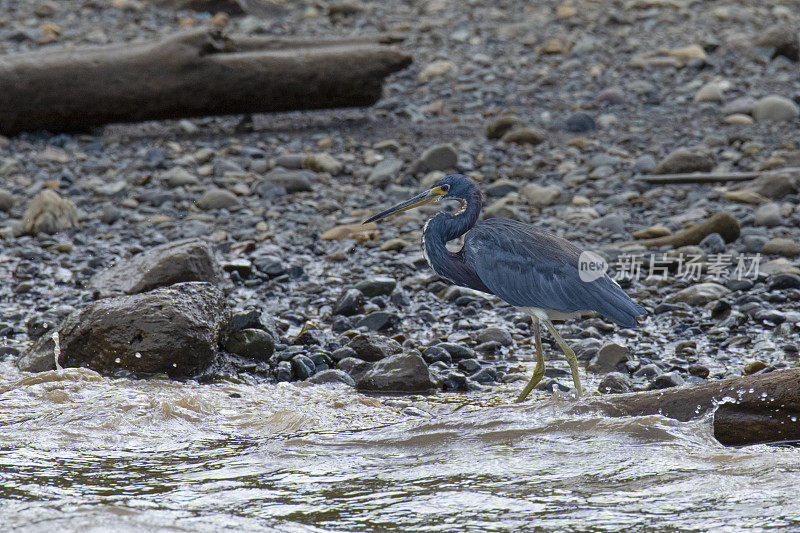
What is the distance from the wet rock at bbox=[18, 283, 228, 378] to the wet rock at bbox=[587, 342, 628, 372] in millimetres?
2299

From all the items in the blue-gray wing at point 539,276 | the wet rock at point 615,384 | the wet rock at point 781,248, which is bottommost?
the wet rock at point 615,384

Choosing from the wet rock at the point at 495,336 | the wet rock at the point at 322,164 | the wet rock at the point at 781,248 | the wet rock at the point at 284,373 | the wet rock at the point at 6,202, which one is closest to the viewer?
the wet rock at the point at 284,373

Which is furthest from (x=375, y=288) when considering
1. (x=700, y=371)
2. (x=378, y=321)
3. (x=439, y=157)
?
(x=439, y=157)

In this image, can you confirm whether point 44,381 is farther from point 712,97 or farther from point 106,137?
point 712,97

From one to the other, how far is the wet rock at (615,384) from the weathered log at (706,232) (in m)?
2.45

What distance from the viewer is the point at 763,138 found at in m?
10.3

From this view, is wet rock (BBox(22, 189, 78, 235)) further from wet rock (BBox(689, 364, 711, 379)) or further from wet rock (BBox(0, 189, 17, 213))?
wet rock (BBox(689, 364, 711, 379))

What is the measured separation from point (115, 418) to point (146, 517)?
152cm

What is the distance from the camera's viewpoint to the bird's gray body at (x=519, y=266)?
5207 millimetres

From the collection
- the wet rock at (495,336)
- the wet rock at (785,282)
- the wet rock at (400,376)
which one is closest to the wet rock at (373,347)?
the wet rock at (400,376)

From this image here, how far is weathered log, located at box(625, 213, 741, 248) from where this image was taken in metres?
7.85

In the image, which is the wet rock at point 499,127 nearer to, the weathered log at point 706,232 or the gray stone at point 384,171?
the gray stone at point 384,171

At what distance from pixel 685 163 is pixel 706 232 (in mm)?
1826

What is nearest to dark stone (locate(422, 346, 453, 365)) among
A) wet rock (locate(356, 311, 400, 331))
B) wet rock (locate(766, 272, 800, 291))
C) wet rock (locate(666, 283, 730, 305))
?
wet rock (locate(356, 311, 400, 331))
